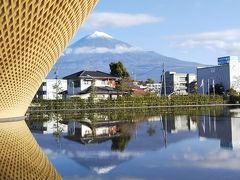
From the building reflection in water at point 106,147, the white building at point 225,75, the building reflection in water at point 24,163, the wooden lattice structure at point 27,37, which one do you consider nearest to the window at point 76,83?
the white building at point 225,75

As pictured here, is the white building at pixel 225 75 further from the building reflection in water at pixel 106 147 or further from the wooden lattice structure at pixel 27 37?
the building reflection in water at pixel 106 147

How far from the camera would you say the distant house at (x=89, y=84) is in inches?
2773

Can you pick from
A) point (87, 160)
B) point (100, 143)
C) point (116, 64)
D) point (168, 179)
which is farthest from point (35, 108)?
point (168, 179)

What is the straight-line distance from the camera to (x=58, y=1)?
17906mm

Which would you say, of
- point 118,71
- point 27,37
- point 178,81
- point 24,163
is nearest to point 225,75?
point 178,81

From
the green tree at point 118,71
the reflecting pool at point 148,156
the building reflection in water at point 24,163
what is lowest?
the reflecting pool at point 148,156

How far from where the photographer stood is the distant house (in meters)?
70.4

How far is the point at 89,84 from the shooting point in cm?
7381

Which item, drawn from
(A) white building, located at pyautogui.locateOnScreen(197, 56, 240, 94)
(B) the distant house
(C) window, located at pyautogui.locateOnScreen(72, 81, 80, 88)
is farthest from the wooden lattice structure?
(A) white building, located at pyautogui.locateOnScreen(197, 56, 240, 94)

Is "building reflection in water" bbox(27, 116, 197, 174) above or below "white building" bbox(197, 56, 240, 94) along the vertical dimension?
below

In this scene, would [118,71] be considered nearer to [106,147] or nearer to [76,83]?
[76,83]

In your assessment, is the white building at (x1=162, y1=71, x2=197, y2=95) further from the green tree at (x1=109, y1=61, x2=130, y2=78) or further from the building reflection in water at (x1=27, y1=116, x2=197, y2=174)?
the building reflection in water at (x1=27, y1=116, x2=197, y2=174)

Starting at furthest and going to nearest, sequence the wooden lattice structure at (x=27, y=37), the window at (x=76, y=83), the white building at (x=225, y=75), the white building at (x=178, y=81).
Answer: the white building at (x=178, y=81)
the white building at (x=225, y=75)
the window at (x=76, y=83)
the wooden lattice structure at (x=27, y=37)

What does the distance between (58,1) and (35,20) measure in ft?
4.91
